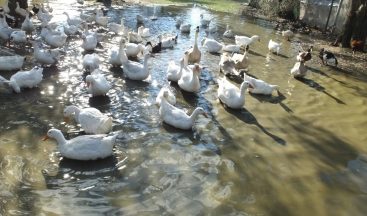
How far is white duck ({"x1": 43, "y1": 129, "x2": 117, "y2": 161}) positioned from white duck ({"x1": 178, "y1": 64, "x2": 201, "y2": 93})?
423cm

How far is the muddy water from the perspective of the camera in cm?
671

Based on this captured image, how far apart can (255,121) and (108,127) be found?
3807mm

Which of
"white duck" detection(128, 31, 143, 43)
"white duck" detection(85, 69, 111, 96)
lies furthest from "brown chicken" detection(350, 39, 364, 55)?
"white duck" detection(85, 69, 111, 96)

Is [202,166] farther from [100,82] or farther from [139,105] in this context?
[100,82]

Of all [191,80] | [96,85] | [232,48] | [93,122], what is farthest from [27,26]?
[93,122]

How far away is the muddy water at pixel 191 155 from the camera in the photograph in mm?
6715

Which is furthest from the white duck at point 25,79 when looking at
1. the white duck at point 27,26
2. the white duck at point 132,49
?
the white duck at point 27,26

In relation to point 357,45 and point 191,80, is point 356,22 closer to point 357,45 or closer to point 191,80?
point 357,45

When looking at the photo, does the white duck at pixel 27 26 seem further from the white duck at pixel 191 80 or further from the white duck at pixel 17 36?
the white duck at pixel 191 80

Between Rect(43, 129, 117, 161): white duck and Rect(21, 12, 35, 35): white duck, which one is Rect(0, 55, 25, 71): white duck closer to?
Rect(21, 12, 35, 35): white duck

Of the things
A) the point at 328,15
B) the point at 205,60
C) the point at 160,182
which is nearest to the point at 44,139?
the point at 160,182

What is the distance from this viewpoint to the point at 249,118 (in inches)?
416

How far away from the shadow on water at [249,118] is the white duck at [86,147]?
3.86 metres

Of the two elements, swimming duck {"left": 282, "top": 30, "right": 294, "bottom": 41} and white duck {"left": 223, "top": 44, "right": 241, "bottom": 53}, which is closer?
white duck {"left": 223, "top": 44, "right": 241, "bottom": 53}
